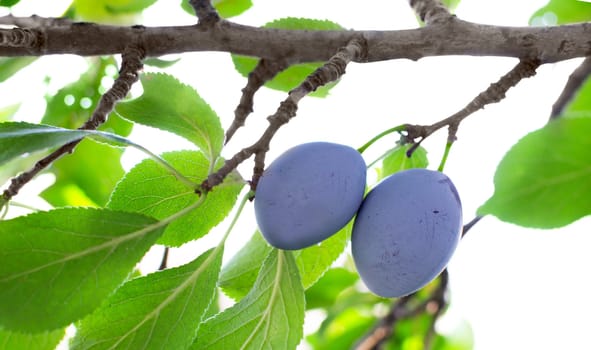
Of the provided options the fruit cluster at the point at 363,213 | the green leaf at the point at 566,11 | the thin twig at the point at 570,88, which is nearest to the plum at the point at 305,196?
the fruit cluster at the point at 363,213

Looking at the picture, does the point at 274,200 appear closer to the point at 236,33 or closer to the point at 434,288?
the point at 236,33

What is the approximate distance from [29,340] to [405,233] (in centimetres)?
40

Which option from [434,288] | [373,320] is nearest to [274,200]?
[434,288]

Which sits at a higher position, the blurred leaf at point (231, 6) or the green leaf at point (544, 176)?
the blurred leaf at point (231, 6)

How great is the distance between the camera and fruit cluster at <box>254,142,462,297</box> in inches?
28.5

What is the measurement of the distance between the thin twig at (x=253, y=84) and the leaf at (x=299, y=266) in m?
0.17

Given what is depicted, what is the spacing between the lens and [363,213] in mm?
769

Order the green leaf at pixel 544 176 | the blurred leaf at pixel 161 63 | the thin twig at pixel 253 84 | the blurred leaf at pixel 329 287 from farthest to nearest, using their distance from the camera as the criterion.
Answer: the blurred leaf at pixel 329 287 < the blurred leaf at pixel 161 63 < the thin twig at pixel 253 84 < the green leaf at pixel 544 176

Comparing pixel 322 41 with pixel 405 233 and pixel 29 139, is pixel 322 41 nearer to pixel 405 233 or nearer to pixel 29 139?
pixel 405 233

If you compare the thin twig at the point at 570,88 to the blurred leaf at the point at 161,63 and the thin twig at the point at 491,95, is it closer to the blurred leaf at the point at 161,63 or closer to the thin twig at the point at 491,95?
the thin twig at the point at 491,95

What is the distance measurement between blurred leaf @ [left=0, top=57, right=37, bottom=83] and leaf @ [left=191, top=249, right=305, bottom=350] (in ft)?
1.54

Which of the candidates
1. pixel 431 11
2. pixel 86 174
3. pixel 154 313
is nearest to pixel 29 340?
pixel 154 313

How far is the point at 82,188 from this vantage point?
1217 millimetres

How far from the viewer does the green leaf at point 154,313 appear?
0.73 metres
